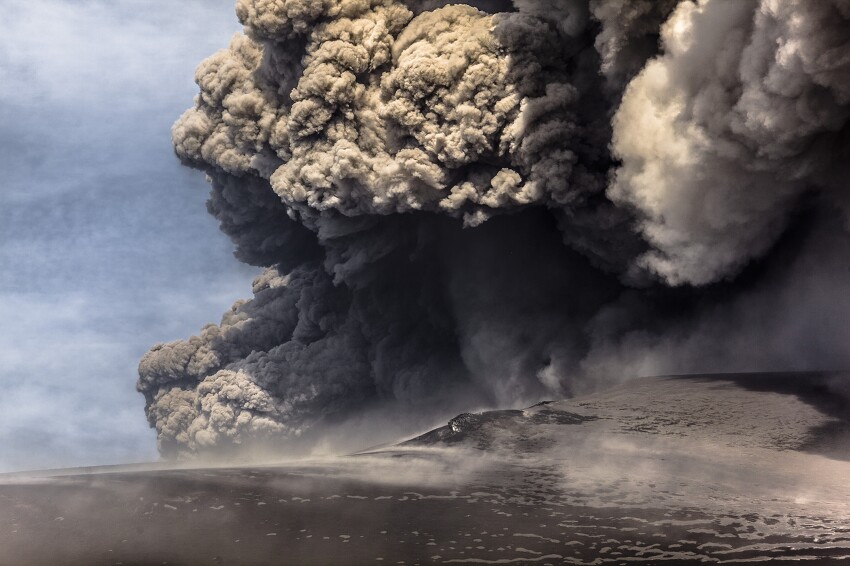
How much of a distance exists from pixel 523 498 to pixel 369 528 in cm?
185

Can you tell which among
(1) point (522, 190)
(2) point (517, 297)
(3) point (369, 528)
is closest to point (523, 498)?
(3) point (369, 528)

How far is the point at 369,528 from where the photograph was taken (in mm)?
8125

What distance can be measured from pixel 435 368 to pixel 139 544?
1765cm

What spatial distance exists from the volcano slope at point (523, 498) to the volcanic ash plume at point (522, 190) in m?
3.29

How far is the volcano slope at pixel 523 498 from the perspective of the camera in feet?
23.9

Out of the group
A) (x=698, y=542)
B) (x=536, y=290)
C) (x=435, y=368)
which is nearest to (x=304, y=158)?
(x=536, y=290)

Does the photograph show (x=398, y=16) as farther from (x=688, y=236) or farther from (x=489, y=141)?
(x=688, y=236)

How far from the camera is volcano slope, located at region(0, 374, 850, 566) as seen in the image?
7.28 metres

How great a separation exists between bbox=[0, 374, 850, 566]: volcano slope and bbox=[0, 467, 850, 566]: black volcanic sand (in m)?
0.03

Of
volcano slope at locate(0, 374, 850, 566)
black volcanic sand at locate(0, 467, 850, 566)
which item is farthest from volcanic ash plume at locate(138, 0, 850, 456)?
black volcanic sand at locate(0, 467, 850, 566)

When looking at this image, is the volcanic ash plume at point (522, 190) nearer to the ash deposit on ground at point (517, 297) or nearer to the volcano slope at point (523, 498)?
the ash deposit on ground at point (517, 297)

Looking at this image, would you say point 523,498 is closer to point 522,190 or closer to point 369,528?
point 369,528

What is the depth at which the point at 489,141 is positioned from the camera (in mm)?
16500

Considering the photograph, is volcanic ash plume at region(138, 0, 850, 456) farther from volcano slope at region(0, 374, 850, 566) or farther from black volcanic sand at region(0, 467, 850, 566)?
black volcanic sand at region(0, 467, 850, 566)
